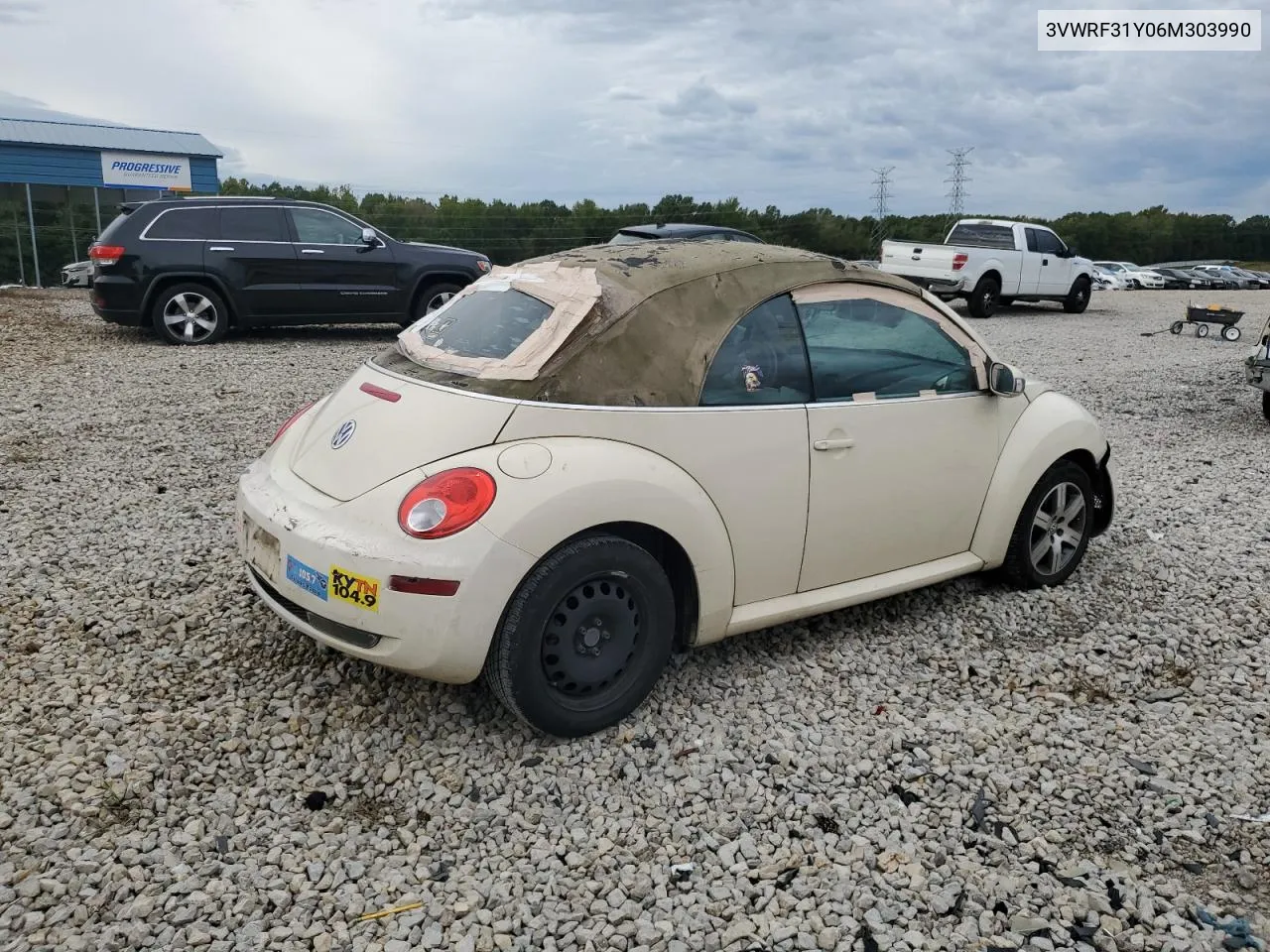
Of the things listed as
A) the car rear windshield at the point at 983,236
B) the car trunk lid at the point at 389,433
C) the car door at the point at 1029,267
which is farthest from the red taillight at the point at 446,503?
the car door at the point at 1029,267

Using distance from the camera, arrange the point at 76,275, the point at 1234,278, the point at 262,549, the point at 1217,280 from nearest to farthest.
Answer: the point at 262,549, the point at 76,275, the point at 1217,280, the point at 1234,278

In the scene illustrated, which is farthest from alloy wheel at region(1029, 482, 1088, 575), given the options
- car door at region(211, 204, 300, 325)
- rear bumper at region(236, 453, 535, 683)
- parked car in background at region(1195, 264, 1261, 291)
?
parked car in background at region(1195, 264, 1261, 291)

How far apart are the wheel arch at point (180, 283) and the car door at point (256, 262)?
59 mm

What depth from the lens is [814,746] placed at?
347 cm

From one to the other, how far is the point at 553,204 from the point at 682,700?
28.0 metres

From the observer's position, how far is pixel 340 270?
12469 mm

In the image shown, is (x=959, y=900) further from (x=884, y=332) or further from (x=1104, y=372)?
(x=1104, y=372)

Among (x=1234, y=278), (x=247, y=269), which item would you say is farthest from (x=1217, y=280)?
(x=247, y=269)

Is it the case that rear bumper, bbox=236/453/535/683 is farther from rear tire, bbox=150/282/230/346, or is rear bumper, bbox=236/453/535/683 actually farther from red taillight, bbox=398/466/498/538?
rear tire, bbox=150/282/230/346

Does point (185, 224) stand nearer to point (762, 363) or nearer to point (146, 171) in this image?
point (762, 363)

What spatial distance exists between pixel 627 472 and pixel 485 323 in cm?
98

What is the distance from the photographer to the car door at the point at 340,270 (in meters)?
12.3

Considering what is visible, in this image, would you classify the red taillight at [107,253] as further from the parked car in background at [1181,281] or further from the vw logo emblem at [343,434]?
the parked car in background at [1181,281]

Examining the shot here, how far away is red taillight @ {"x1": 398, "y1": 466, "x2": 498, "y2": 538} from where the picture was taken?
10.0 feet
